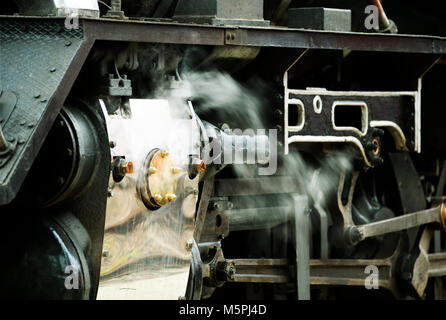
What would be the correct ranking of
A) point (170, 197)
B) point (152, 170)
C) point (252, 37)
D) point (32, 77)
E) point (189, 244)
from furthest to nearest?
point (252, 37) → point (189, 244) → point (170, 197) → point (152, 170) → point (32, 77)

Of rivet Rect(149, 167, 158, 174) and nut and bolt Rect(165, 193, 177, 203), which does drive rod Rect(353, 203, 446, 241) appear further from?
rivet Rect(149, 167, 158, 174)

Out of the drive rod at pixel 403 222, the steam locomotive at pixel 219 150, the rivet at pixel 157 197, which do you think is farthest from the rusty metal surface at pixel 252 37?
the drive rod at pixel 403 222

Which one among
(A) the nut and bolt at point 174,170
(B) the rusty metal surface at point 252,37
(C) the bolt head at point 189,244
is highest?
(B) the rusty metal surface at point 252,37

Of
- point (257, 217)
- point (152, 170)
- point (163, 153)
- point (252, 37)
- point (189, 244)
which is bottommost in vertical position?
point (189, 244)

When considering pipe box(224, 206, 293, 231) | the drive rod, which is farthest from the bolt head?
the drive rod

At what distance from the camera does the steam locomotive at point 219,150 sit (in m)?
4.65

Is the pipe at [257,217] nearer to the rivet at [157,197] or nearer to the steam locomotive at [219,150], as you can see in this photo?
the steam locomotive at [219,150]

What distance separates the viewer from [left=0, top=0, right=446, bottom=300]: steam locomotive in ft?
15.3

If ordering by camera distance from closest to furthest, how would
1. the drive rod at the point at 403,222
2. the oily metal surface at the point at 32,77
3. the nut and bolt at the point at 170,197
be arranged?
1. the oily metal surface at the point at 32,77
2. the nut and bolt at the point at 170,197
3. the drive rod at the point at 403,222

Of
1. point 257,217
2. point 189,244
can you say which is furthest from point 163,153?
point 257,217

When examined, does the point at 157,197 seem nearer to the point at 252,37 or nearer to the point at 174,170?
the point at 174,170

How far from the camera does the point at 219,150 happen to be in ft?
17.9

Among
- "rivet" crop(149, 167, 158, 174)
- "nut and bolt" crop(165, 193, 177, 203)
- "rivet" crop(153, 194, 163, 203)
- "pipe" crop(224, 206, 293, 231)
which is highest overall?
"pipe" crop(224, 206, 293, 231)

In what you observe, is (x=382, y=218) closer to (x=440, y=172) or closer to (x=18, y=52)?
(x=440, y=172)
